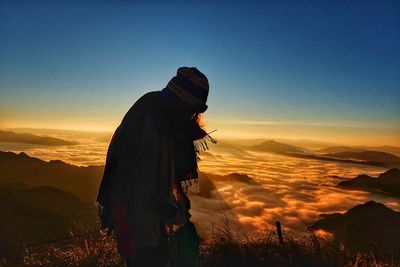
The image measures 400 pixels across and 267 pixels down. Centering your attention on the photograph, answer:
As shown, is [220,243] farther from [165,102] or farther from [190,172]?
[165,102]

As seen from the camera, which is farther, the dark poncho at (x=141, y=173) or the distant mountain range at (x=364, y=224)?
the distant mountain range at (x=364, y=224)

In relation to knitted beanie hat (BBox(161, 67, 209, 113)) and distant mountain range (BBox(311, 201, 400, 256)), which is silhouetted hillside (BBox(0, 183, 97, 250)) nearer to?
distant mountain range (BBox(311, 201, 400, 256))

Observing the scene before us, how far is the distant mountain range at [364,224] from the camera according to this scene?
151625 mm

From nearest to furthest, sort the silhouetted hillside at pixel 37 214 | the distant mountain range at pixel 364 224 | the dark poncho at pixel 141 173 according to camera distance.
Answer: the dark poncho at pixel 141 173, the silhouetted hillside at pixel 37 214, the distant mountain range at pixel 364 224

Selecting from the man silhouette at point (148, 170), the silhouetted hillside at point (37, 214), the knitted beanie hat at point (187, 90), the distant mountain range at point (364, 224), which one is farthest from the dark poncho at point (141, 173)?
the distant mountain range at point (364, 224)

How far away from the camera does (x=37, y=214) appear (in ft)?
454

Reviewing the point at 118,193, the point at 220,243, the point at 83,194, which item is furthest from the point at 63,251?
the point at 83,194

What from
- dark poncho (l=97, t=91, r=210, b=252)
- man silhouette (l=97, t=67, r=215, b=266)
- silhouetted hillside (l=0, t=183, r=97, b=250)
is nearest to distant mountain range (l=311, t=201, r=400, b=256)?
silhouetted hillside (l=0, t=183, r=97, b=250)

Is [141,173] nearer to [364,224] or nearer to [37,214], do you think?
[37,214]

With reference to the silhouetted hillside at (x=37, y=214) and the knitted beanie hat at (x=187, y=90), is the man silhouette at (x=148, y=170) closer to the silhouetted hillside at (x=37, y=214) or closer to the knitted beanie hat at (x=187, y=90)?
the knitted beanie hat at (x=187, y=90)

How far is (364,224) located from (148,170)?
183397 mm

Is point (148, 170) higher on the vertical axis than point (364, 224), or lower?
higher

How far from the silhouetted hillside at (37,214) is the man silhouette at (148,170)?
10281 cm

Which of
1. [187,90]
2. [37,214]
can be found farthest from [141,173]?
[37,214]
